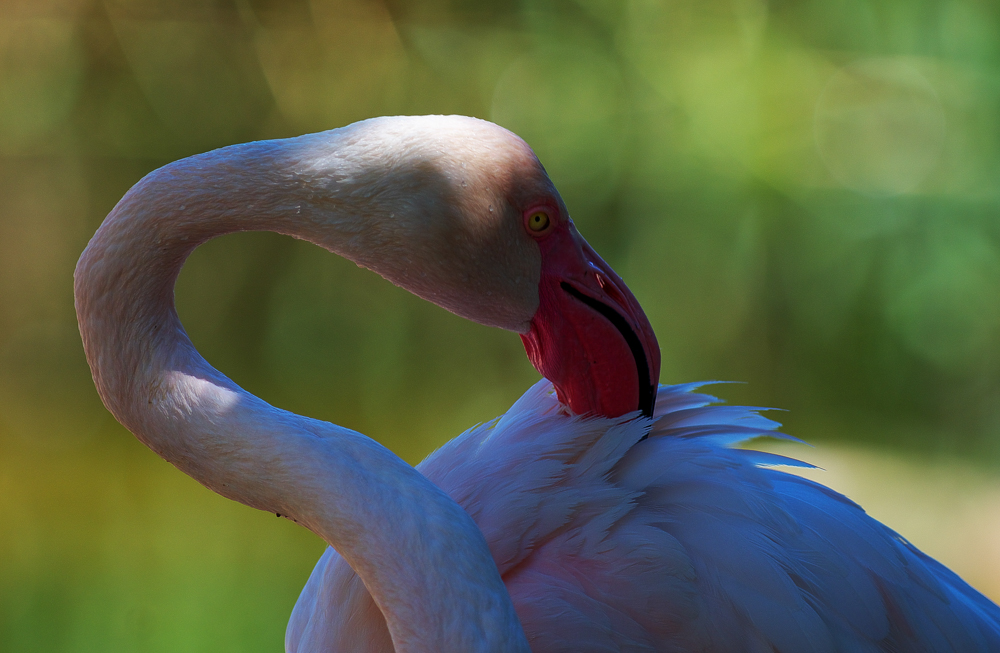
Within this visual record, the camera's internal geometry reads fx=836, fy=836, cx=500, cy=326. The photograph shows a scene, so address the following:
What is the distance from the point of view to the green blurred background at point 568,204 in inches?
157

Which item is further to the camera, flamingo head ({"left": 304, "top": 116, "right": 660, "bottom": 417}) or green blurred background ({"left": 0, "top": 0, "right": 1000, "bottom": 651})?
green blurred background ({"left": 0, "top": 0, "right": 1000, "bottom": 651})

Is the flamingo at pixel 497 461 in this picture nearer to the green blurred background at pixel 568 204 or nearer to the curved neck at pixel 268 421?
the curved neck at pixel 268 421

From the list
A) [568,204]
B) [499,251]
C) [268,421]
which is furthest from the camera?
[568,204]

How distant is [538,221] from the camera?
3.92ft

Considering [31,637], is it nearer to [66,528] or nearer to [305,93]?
[66,528]

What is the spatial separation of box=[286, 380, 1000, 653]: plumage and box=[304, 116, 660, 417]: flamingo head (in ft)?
0.28

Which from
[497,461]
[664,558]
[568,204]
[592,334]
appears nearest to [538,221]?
[592,334]

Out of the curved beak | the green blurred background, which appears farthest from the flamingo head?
the green blurred background

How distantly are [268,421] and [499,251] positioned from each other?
0.39m

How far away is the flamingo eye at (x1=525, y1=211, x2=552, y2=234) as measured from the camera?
119 centimetres

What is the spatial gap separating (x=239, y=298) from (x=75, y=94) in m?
1.23

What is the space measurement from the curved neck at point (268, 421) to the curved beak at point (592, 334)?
0.30 metres

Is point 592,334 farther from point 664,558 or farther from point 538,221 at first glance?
point 664,558

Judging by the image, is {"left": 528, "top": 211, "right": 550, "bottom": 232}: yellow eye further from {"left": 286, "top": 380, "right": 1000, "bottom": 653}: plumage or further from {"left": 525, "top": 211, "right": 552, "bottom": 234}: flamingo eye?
{"left": 286, "top": 380, "right": 1000, "bottom": 653}: plumage
